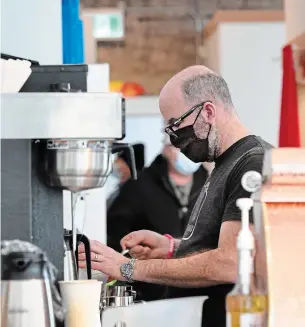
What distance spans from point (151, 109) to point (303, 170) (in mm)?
7756

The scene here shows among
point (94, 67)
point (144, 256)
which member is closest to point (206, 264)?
point (144, 256)

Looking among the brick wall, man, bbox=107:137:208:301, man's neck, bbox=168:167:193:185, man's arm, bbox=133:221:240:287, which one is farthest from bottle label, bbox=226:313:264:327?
the brick wall

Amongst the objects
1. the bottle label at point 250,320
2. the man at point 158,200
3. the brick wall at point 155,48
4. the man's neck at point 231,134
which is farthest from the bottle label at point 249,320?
the brick wall at point 155,48

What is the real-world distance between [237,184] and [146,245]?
0.64 meters

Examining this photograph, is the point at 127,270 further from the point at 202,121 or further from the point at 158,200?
the point at 158,200

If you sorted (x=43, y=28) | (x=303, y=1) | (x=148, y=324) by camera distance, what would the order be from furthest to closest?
Result: (x=303, y=1), (x=43, y=28), (x=148, y=324)

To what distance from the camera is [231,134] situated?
292 centimetres

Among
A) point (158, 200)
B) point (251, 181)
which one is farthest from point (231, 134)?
point (158, 200)

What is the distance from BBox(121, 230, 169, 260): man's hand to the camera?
3.17 m

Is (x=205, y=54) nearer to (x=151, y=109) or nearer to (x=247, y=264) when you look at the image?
(x=151, y=109)

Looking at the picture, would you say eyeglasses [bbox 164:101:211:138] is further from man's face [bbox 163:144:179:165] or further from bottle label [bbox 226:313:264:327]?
man's face [bbox 163:144:179:165]

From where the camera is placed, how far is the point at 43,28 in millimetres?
3619

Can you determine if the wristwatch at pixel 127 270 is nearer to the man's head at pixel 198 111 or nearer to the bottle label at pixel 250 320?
the man's head at pixel 198 111

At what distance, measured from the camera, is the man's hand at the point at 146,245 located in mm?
3174
